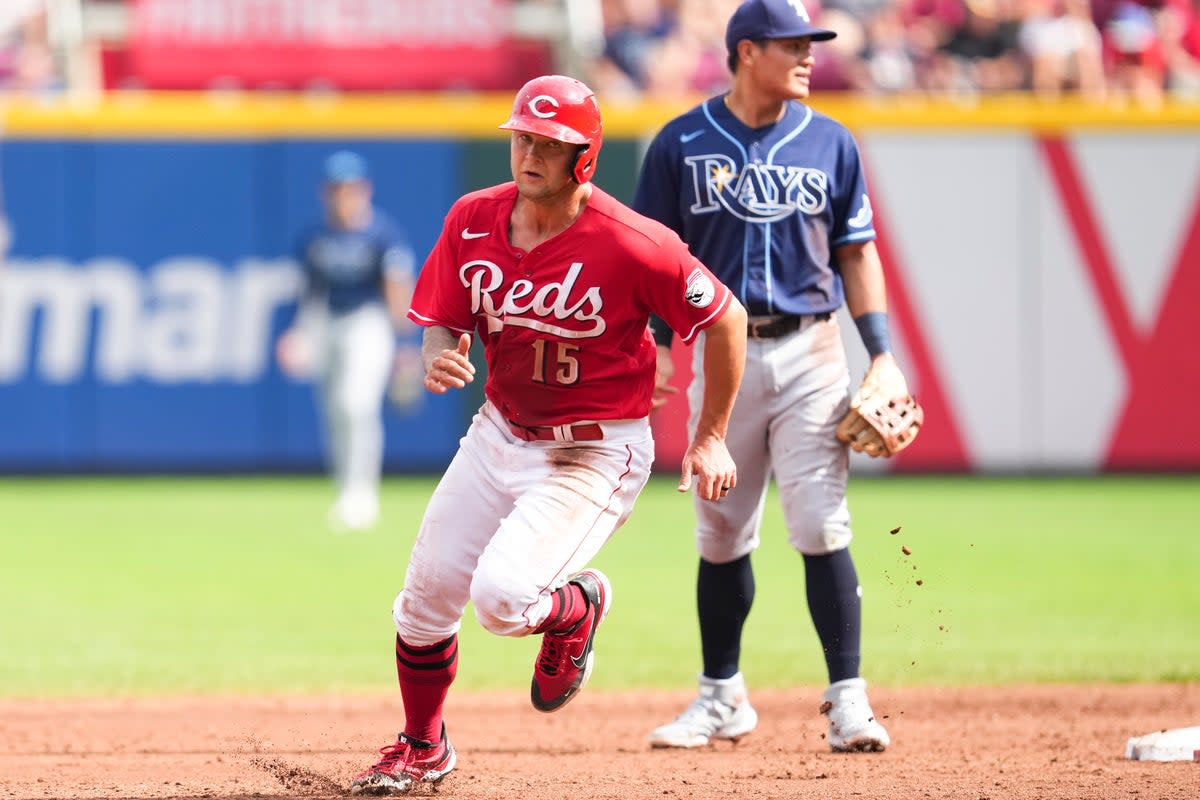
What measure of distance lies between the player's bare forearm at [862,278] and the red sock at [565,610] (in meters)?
1.46

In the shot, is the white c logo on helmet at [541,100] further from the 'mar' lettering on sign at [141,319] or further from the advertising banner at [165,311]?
the 'mar' lettering on sign at [141,319]

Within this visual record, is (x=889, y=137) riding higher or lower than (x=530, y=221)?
lower

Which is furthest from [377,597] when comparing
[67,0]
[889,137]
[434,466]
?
[67,0]

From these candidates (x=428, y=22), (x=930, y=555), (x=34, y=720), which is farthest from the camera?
(x=428, y=22)

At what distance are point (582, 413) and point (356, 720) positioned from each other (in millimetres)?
1923

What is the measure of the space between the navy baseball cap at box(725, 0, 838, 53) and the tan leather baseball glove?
43.5 inches

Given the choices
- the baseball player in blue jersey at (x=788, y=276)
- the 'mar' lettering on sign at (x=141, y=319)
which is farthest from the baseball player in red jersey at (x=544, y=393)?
the 'mar' lettering on sign at (x=141, y=319)

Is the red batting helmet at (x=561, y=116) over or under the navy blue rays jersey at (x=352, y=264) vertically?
over

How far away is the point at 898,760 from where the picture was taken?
5523 millimetres

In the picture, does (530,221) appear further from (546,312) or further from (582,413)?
(582,413)

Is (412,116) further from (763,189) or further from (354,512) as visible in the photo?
(763,189)

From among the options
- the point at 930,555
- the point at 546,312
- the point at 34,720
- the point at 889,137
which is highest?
the point at 546,312

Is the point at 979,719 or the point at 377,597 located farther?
the point at 377,597

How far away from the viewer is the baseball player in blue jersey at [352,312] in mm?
11320
